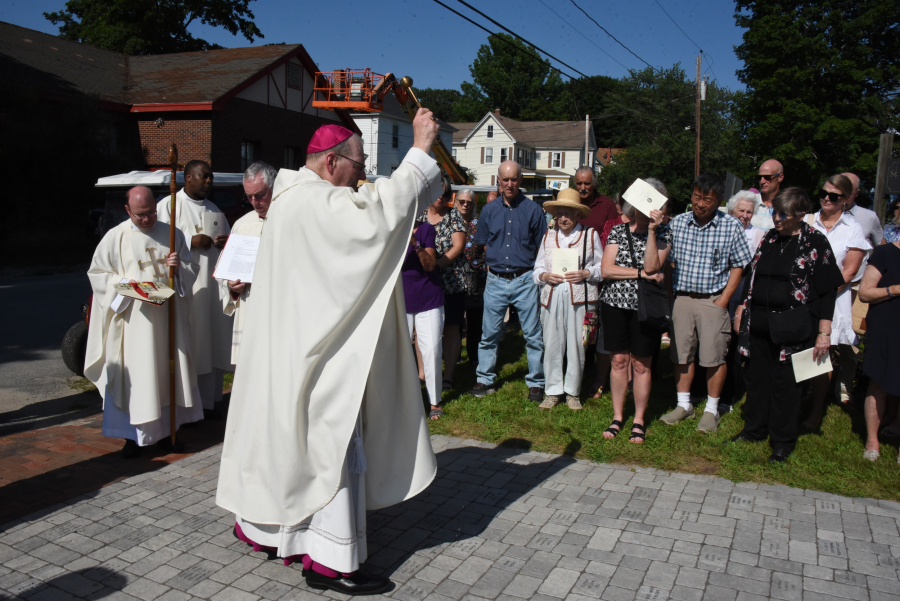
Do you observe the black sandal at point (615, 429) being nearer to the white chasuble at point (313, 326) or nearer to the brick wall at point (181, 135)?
the white chasuble at point (313, 326)

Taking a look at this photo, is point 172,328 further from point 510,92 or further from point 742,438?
point 510,92

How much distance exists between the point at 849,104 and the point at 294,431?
34.3m

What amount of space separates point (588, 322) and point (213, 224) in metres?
3.54

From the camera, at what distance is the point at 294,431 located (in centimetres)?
329

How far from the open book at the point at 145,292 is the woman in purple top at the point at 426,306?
2.02 m

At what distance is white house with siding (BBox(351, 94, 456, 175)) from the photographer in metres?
42.2

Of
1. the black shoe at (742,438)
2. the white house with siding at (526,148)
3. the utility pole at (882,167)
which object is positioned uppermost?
the white house with siding at (526,148)

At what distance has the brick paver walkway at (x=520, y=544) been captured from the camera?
11.0 feet

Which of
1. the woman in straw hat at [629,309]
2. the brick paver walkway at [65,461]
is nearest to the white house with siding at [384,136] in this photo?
the brick paver walkway at [65,461]

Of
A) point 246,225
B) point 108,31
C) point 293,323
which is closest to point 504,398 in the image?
point 246,225

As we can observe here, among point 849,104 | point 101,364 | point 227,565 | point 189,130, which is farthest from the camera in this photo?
point 849,104

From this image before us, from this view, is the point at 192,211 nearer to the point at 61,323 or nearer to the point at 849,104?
the point at 61,323

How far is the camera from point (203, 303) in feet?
19.8

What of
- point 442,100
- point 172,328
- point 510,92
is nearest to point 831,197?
point 172,328
